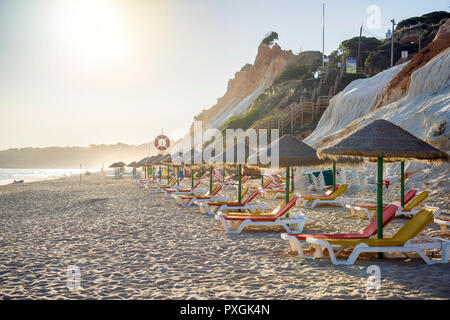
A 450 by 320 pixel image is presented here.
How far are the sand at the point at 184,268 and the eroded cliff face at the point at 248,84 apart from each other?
5432cm

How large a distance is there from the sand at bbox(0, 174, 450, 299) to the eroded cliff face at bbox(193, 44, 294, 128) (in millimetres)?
54319

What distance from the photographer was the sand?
159 inches

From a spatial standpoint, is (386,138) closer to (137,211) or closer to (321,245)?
(321,245)

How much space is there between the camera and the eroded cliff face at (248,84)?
206 ft

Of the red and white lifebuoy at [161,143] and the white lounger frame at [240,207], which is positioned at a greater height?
the red and white lifebuoy at [161,143]

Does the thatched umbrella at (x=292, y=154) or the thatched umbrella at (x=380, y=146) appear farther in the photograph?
the thatched umbrella at (x=292, y=154)

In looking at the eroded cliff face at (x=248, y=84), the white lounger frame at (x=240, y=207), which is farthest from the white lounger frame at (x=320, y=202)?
the eroded cliff face at (x=248, y=84)

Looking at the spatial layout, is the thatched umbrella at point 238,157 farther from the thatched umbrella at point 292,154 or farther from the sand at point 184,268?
the sand at point 184,268

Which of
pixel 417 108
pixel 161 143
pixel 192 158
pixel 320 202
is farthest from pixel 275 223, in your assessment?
pixel 161 143

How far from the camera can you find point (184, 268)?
16.5ft

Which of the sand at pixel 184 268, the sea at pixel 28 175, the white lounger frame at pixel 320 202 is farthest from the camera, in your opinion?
the sea at pixel 28 175

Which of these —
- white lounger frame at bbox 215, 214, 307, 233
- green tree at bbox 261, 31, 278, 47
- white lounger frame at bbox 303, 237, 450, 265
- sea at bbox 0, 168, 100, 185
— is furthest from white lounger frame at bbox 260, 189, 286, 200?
green tree at bbox 261, 31, 278, 47
